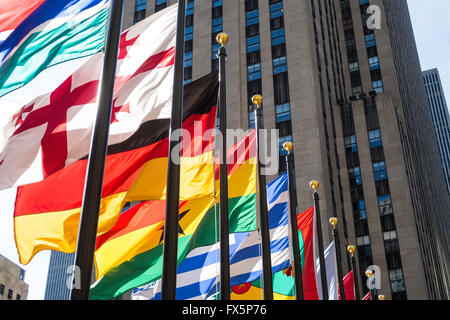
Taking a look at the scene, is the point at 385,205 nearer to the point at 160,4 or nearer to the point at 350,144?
the point at 350,144

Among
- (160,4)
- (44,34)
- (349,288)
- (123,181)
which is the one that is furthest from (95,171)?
(160,4)

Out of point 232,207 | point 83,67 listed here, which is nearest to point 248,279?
point 232,207

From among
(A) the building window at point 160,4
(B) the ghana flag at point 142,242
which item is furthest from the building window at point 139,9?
(B) the ghana flag at point 142,242

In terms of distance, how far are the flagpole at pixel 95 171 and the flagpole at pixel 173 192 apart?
1426 mm

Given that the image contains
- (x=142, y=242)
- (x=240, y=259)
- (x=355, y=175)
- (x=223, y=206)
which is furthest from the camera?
(x=355, y=175)

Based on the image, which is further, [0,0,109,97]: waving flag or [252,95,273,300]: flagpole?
[252,95,273,300]: flagpole

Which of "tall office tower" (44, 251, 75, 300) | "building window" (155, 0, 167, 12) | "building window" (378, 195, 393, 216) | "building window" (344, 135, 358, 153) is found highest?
"tall office tower" (44, 251, 75, 300)

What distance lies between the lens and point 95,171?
26.5 feet

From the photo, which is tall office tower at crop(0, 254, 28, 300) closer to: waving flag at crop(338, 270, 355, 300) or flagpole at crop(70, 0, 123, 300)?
waving flag at crop(338, 270, 355, 300)

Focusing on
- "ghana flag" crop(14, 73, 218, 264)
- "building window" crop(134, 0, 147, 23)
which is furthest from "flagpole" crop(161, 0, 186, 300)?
"building window" crop(134, 0, 147, 23)

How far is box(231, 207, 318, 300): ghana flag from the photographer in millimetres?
18172

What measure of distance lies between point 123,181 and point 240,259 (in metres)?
6.31

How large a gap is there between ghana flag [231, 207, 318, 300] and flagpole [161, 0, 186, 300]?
367 inches

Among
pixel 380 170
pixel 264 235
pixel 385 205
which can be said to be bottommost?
pixel 264 235
